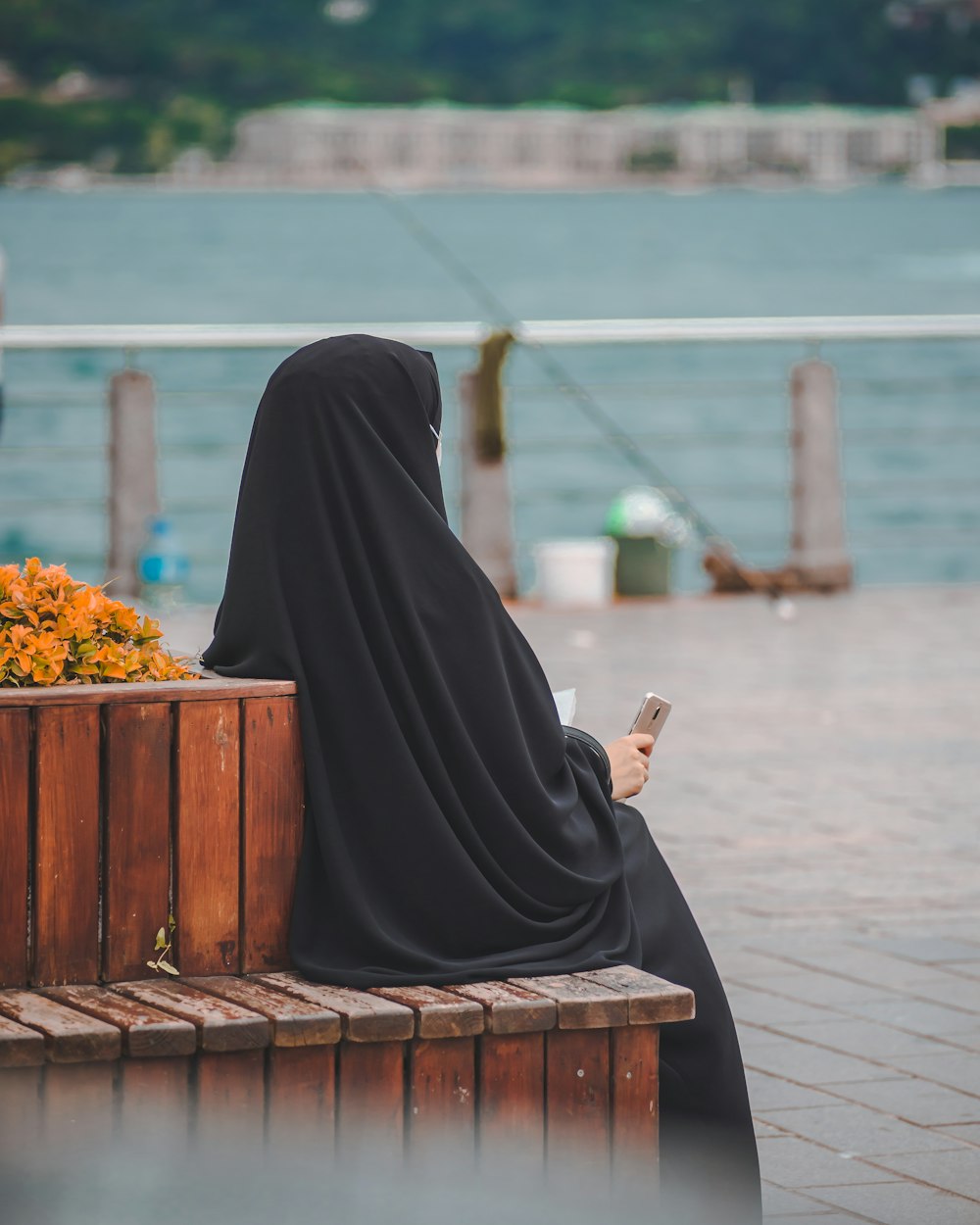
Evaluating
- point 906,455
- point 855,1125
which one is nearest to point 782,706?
point 855,1125

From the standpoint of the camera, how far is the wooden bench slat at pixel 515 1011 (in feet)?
8.62

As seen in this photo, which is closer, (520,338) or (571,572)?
(520,338)

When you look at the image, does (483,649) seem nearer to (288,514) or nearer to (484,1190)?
(288,514)

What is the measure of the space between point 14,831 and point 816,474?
776 centimetres

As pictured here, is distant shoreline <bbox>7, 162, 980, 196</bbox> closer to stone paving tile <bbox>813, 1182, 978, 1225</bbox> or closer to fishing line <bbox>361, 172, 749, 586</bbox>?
fishing line <bbox>361, 172, 749, 586</bbox>

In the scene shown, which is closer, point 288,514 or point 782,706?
point 288,514

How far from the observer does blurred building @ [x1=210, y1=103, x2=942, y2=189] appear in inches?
1283

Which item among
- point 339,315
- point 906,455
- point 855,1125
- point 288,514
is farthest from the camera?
point 339,315

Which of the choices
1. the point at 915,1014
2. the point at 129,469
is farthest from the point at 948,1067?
the point at 129,469

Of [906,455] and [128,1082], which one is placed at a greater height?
[906,455]

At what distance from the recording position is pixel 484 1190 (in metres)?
2.58

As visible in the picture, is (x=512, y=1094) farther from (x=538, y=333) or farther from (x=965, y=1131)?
(x=538, y=333)

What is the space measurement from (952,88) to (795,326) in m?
47.9

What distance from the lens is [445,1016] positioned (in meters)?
2.61
